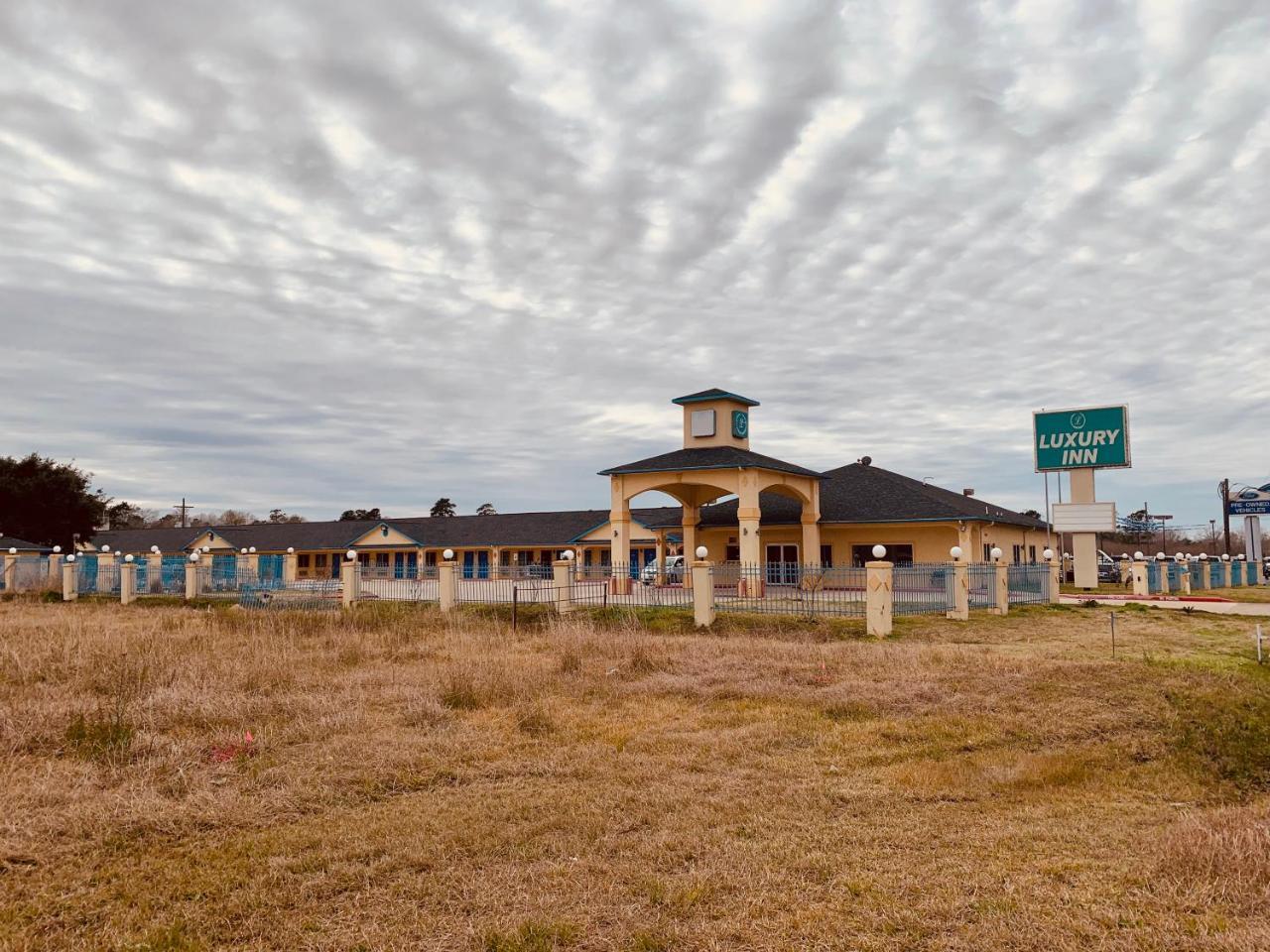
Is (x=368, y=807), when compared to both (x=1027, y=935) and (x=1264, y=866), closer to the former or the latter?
(x=1027, y=935)

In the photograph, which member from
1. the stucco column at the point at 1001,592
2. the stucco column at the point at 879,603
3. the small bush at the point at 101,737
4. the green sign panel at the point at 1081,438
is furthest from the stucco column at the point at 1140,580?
the small bush at the point at 101,737

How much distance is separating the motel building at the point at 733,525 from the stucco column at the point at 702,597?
3.59 m

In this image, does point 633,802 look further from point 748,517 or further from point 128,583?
point 128,583

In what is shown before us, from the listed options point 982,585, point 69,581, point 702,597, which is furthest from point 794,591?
point 69,581

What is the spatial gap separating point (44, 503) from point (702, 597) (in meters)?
52.5

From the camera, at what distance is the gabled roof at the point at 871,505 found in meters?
34.6

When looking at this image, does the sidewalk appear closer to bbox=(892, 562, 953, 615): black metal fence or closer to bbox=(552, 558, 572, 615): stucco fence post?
bbox=(892, 562, 953, 615): black metal fence

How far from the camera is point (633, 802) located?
7.57m

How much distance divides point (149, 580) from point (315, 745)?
3117 centimetres

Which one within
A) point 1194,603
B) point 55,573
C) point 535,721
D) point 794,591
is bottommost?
point 535,721

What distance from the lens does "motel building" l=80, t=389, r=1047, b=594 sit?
32375mm

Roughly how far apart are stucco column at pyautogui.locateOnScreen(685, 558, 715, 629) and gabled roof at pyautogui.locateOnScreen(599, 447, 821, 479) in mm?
10091

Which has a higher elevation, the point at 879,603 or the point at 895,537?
the point at 895,537

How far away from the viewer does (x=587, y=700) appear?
39.3 ft
